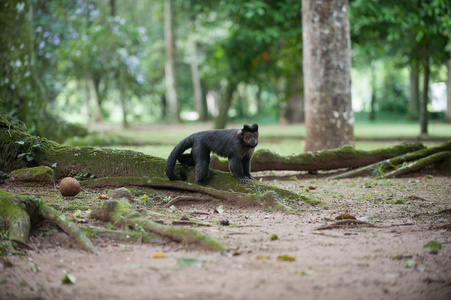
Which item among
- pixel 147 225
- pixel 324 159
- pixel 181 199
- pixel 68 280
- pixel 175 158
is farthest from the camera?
pixel 324 159

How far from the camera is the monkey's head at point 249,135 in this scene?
6.81m

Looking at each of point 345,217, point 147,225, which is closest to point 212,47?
point 345,217

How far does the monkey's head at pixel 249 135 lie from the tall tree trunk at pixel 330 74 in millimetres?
4662

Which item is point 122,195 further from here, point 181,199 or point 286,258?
point 286,258

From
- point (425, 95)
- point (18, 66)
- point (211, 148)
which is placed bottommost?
point (211, 148)

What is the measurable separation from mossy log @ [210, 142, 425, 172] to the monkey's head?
1.81 metres

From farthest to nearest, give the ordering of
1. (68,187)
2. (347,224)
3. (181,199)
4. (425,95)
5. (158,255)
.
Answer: (425,95), (181,199), (68,187), (347,224), (158,255)

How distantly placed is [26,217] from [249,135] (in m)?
3.35

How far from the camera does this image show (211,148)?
6.84 m

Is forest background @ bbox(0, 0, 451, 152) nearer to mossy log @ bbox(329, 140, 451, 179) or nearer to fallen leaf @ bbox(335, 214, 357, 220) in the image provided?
fallen leaf @ bbox(335, 214, 357, 220)

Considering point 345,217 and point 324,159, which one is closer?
point 345,217

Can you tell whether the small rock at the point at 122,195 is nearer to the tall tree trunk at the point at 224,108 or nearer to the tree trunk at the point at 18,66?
the tree trunk at the point at 18,66

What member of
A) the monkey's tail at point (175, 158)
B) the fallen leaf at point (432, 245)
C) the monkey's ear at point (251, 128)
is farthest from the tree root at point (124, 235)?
the monkey's ear at point (251, 128)

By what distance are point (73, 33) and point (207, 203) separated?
18.0m
